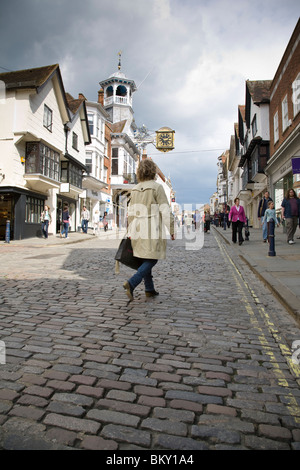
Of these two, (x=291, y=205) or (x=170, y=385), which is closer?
(x=170, y=385)

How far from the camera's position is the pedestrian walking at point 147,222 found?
4453 millimetres

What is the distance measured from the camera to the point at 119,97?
40594 mm

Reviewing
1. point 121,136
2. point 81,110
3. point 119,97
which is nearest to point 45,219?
point 81,110

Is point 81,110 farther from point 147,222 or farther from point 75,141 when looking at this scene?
point 147,222

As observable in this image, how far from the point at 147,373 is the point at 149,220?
2426mm

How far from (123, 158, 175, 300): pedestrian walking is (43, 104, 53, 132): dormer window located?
17.6 meters

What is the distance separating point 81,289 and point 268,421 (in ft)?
13.3

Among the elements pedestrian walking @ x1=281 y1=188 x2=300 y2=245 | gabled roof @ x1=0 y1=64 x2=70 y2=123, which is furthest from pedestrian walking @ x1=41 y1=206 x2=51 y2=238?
pedestrian walking @ x1=281 y1=188 x2=300 y2=245

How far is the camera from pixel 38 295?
505cm

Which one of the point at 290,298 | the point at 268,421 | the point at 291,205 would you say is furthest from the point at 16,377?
the point at 291,205

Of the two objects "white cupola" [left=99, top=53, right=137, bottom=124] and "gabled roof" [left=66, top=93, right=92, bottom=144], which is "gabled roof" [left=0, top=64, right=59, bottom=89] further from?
"white cupola" [left=99, top=53, right=137, bottom=124]

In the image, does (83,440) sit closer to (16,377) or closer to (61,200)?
(16,377)
